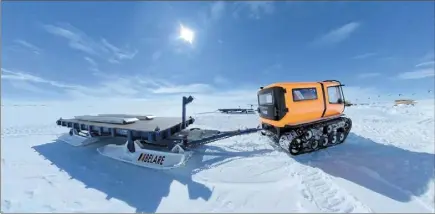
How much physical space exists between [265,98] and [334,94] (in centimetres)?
262

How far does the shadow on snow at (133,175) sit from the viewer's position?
4676mm

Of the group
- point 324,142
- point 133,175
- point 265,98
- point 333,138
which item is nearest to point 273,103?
point 265,98

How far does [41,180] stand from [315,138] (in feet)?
26.6

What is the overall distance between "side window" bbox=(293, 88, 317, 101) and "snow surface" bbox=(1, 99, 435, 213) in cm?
186

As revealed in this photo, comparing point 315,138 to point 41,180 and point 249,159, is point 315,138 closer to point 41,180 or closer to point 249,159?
point 249,159

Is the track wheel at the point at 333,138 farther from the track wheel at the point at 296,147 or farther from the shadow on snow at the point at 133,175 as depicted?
the shadow on snow at the point at 133,175

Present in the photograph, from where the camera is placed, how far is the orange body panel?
6990 mm

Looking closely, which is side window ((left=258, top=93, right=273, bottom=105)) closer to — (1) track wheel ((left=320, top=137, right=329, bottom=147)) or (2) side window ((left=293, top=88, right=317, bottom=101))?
(2) side window ((left=293, top=88, right=317, bottom=101))

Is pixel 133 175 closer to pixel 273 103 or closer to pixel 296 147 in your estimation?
pixel 273 103

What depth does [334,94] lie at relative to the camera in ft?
26.8

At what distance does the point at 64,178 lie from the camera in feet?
18.7

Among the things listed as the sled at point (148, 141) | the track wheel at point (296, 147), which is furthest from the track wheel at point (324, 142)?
the sled at point (148, 141)

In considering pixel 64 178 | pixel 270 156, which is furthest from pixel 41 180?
pixel 270 156

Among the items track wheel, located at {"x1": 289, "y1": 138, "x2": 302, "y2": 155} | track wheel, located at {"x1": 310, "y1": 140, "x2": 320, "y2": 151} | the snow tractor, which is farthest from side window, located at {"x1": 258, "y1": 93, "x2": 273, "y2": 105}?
track wheel, located at {"x1": 310, "y1": 140, "x2": 320, "y2": 151}
